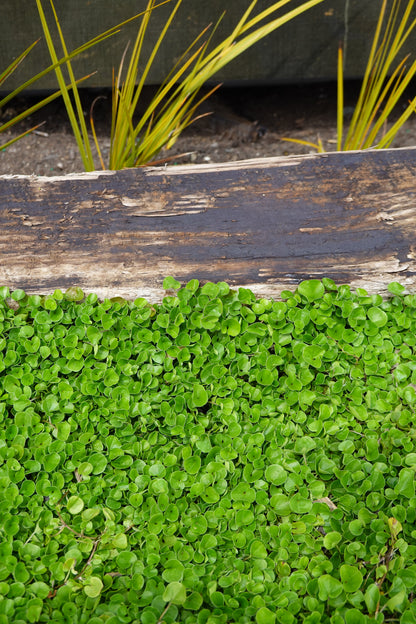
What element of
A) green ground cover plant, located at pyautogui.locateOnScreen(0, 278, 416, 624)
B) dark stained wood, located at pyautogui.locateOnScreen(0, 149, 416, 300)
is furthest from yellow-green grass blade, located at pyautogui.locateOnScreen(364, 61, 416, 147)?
green ground cover plant, located at pyautogui.locateOnScreen(0, 278, 416, 624)

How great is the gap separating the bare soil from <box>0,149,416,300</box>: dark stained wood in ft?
2.93

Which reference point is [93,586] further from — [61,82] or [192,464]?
[61,82]

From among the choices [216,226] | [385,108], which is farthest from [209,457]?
[385,108]

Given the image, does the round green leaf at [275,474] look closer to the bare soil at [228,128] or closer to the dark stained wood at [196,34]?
the bare soil at [228,128]

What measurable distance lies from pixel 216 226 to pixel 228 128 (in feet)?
4.81

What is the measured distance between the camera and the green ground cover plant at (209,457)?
1.23m

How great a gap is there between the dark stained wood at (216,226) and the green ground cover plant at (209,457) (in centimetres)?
11

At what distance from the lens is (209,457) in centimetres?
148

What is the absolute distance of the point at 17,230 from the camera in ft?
6.40

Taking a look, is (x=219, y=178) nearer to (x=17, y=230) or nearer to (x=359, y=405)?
(x=17, y=230)

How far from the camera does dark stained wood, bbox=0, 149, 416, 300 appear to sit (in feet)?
6.21

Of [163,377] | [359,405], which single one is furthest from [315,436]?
[163,377]

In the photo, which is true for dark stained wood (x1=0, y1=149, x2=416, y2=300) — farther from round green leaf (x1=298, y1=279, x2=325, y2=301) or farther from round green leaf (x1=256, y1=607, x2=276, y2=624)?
round green leaf (x1=256, y1=607, x2=276, y2=624)

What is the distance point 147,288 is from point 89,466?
2.37ft
